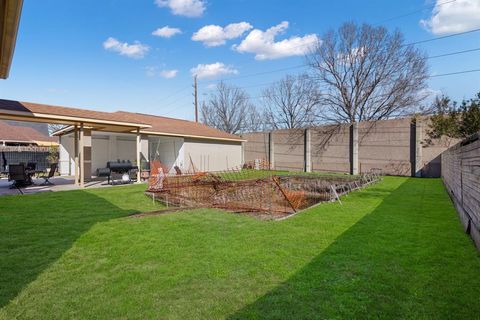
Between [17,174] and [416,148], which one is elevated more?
[416,148]

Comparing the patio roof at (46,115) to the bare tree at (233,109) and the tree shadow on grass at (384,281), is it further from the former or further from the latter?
the bare tree at (233,109)

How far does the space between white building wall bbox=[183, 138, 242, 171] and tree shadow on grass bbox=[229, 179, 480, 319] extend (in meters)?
14.0

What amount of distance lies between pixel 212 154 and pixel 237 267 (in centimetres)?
1638

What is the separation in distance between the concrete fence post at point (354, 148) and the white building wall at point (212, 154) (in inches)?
314

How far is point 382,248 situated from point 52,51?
53.7ft

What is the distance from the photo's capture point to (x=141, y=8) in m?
14.6

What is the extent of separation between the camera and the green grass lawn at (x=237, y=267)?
2619mm

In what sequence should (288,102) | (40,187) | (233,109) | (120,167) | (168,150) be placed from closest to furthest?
1. (40,187)
2. (120,167)
3. (168,150)
4. (288,102)
5. (233,109)

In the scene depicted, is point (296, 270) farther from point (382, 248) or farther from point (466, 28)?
point (466, 28)

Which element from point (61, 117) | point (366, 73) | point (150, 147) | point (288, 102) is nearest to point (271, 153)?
point (150, 147)

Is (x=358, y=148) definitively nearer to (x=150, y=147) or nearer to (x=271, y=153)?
(x=271, y=153)

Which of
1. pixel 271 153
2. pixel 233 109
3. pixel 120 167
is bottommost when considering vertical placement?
pixel 120 167

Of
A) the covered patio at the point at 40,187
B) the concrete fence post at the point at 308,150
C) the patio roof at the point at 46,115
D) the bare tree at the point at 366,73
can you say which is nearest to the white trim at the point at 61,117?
the patio roof at the point at 46,115

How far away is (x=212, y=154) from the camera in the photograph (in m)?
19.8
